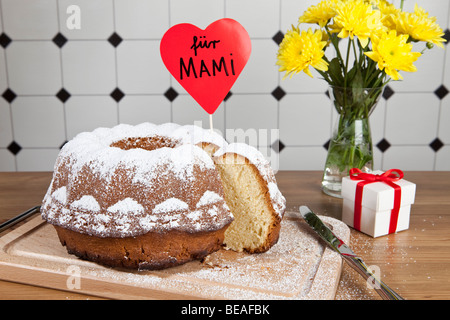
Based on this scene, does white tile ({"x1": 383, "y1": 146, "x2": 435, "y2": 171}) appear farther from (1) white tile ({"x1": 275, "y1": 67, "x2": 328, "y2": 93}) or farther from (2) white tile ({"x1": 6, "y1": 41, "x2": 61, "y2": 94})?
(2) white tile ({"x1": 6, "y1": 41, "x2": 61, "y2": 94})

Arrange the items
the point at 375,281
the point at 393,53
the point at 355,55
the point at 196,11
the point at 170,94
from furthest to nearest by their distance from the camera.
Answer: the point at 170,94 < the point at 196,11 < the point at 355,55 < the point at 393,53 < the point at 375,281

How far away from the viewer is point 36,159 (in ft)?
7.14

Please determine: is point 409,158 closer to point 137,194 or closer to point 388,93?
point 388,93

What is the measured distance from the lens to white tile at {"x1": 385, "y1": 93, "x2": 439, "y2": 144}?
6.95ft

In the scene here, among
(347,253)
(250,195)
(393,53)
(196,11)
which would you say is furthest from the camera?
(196,11)

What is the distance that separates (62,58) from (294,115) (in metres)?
1.17

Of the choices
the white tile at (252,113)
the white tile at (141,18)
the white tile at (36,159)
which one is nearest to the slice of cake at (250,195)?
the white tile at (252,113)

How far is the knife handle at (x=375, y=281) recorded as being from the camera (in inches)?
28.8

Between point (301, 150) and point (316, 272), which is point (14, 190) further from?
point (301, 150)

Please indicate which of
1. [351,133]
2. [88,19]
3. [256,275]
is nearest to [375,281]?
[256,275]

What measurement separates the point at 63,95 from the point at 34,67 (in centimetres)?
19

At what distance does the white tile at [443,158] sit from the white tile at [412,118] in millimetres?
97

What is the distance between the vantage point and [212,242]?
927 millimetres
